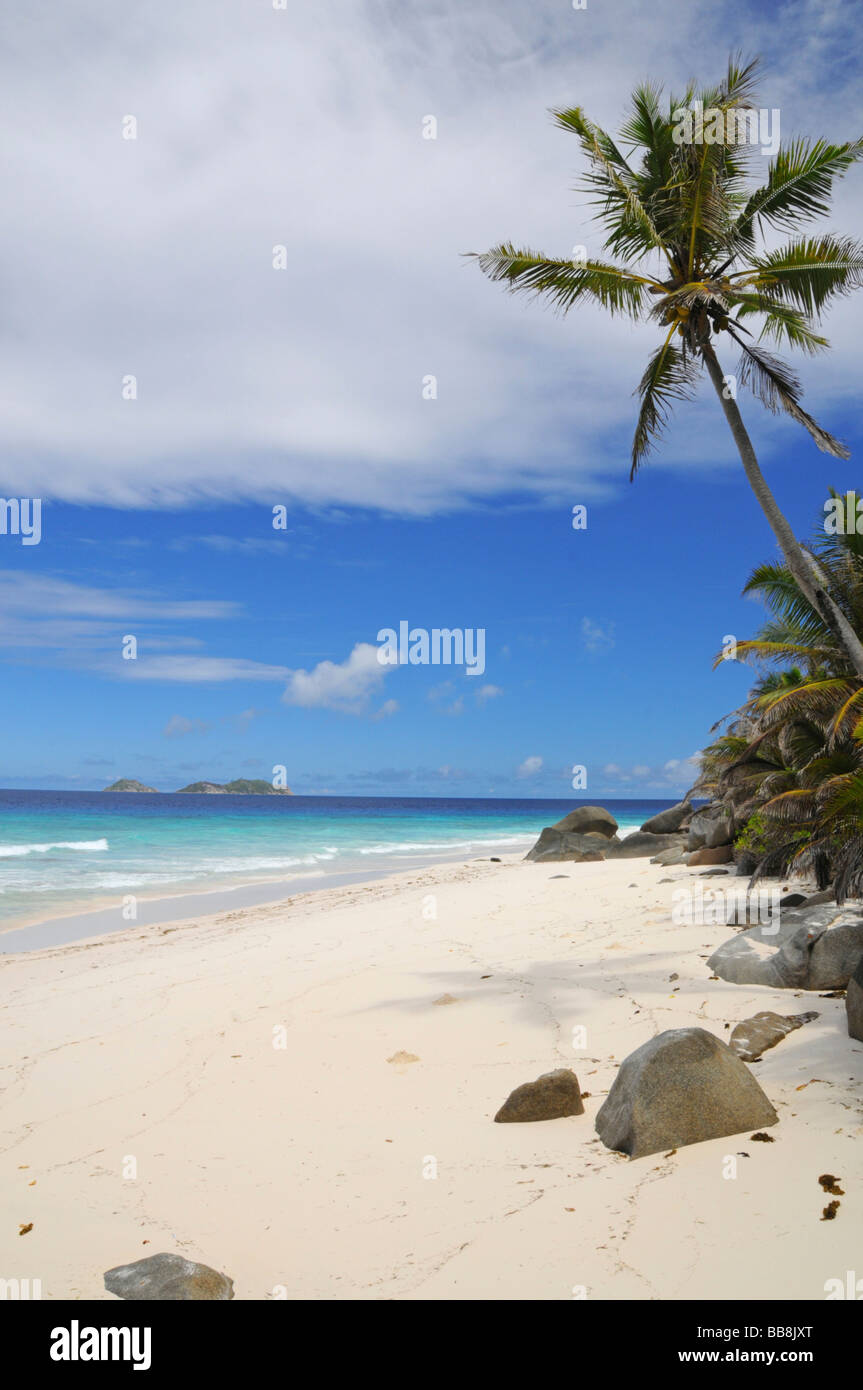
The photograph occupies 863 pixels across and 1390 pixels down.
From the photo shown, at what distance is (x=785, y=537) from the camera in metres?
9.59

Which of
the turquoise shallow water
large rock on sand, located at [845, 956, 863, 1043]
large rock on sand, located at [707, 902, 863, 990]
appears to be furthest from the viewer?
the turquoise shallow water

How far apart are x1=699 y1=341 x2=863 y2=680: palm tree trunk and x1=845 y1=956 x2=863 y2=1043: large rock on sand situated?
447cm

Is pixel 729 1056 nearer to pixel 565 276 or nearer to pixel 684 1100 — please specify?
pixel 684 1100

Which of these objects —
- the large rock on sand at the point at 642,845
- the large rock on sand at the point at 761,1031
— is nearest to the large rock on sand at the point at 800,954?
the large rock on sand at the point at 761,1031

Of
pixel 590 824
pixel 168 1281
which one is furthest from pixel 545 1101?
pixel 590 824

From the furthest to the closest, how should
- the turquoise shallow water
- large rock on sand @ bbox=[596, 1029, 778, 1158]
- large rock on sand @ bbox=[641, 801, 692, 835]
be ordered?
large rock on sand @ bbox=[641, 801, 692, 835], the turquoise shallow water, large rock on sand @ bbox=[596, 1029, 778, 1158]

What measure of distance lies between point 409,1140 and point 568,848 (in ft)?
74.0

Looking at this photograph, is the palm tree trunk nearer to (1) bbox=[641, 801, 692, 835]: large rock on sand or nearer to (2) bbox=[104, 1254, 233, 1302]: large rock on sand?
(2) bbox=[104, 1254, 233, 1302]: large rock on sand

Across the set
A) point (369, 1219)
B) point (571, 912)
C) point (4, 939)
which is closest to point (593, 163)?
point (571, 912)

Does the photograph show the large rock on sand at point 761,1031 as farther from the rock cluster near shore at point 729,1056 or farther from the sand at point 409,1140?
the sand at point 409,1140

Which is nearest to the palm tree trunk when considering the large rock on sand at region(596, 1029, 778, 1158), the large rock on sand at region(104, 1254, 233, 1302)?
the large rock on sand at region(596, 1029, 778, 1158)

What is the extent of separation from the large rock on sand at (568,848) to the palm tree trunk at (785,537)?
57.1 feet

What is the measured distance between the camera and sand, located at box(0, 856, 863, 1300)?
373 cm
